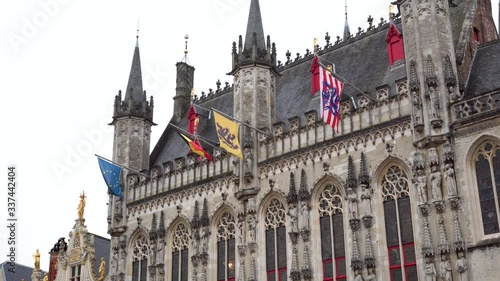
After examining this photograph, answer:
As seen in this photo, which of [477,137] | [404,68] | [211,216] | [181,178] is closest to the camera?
[477,137]

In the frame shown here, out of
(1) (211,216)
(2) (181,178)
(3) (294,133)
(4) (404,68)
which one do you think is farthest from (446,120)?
(2) (181,178)

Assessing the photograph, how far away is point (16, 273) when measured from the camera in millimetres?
49688

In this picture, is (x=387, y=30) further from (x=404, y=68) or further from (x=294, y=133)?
(x=294, y=133)

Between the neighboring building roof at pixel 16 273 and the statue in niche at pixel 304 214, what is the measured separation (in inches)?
1039

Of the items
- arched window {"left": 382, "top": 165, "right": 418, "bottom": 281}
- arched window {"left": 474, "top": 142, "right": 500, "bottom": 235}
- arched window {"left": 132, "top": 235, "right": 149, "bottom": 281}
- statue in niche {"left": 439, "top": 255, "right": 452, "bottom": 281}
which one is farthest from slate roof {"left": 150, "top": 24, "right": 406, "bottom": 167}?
statue in niche {"left": 439, "top": 255, "right": 452, "bottom": 281}

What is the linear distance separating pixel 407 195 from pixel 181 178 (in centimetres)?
1212

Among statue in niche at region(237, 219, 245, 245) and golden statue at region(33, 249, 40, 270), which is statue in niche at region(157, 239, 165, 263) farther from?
golden statue at region(33, 249, 40, 270)

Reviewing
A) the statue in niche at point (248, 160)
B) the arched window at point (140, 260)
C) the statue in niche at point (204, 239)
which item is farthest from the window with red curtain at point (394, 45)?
the arched window at point (140, 260)

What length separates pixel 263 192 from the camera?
29844 mm

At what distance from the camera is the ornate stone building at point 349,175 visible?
79.3 ft

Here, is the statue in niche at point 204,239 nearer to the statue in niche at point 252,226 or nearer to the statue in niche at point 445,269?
the statue in niche at point 252,226

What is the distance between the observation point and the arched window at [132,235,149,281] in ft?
111

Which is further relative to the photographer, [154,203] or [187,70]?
[187,70]

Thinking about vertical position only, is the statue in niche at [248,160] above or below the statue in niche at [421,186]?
above
